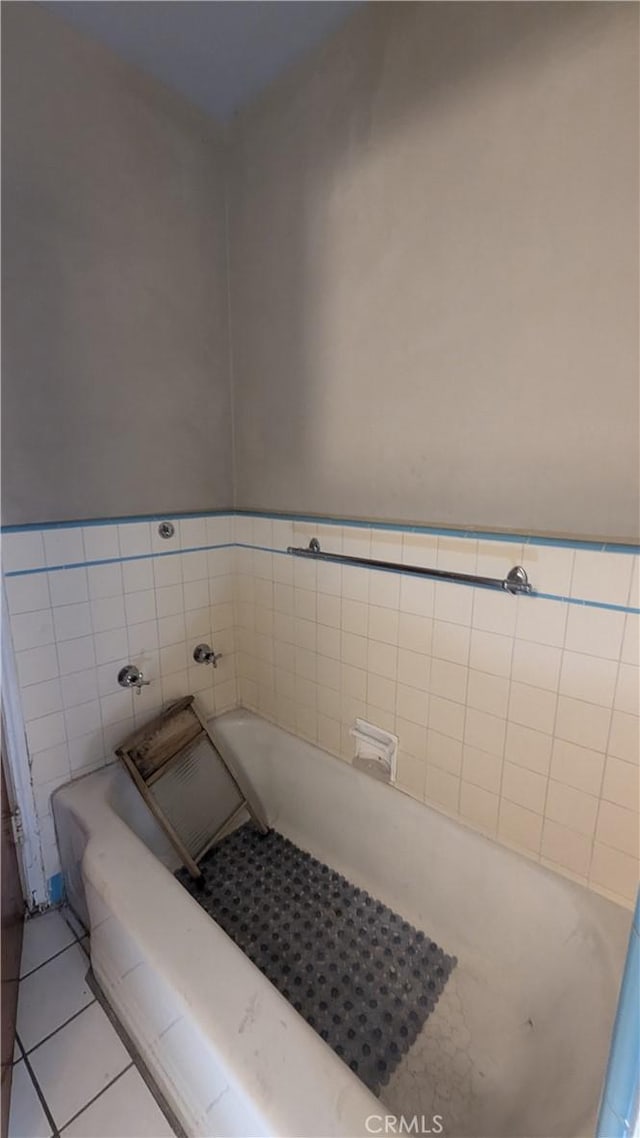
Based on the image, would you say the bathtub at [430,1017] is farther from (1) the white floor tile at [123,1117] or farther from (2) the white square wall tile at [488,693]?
(2) the white square wall tile at [488,693]

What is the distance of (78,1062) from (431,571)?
1396 millimetres

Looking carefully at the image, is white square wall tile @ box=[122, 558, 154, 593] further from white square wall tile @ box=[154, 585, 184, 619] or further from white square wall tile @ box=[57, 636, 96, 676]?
white square wall tile @ box=[57, 636, 96, 676]

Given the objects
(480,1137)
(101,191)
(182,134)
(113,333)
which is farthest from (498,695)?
(182,134)

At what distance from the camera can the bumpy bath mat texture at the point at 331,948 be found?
1.11 metres

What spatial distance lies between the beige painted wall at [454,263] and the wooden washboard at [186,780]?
0.88m

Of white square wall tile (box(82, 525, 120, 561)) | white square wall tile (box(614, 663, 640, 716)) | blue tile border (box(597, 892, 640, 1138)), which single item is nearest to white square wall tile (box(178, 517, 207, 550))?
white square wall tile (box(82, 525, 120, 561))

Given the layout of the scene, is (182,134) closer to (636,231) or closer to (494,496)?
(636,231)

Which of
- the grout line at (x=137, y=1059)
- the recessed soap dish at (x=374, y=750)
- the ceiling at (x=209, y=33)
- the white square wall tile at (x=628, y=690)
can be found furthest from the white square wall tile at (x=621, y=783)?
the ceiling at (x=209, y=33)

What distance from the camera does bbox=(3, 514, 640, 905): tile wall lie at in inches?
40.4

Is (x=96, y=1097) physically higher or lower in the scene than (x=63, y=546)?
lower

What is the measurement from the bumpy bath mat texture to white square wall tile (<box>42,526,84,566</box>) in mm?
1065

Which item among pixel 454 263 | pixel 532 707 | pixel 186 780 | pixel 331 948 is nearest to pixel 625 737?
pixel 532 707

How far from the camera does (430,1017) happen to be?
1.15 m

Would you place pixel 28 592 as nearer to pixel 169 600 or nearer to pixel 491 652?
pixel 169 600
